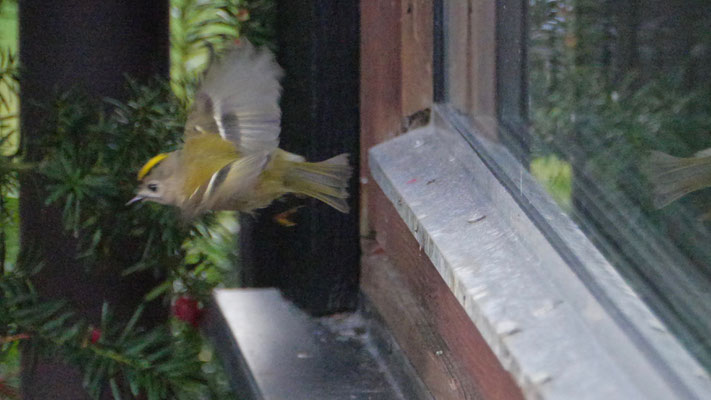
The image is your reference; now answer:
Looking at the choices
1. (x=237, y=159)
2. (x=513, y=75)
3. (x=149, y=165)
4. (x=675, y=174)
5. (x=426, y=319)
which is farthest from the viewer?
(x=237, y=159)

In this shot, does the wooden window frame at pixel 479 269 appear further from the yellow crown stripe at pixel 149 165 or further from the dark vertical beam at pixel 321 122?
the yellow crown stripe at pixel 149 165

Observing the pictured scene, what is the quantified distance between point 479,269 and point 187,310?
1002 mm

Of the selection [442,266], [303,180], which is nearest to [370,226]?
[303,180]

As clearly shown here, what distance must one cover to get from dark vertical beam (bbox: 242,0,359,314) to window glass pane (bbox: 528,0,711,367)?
0.62 m

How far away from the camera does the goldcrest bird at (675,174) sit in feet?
2.04

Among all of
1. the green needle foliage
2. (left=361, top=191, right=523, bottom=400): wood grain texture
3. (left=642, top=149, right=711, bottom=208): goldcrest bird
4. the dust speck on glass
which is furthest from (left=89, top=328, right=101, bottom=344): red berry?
(left=642, top=149, right=711, bottom=208): goldcrest bird

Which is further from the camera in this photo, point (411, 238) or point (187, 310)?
point (187, 310)

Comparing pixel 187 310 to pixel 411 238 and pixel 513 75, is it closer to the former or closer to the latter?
pixel 411 238

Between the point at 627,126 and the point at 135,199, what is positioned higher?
the point at 627,126

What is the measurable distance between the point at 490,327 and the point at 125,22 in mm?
1012

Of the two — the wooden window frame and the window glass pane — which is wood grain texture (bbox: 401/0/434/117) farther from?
the window glass pane

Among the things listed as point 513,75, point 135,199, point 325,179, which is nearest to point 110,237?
point 135,199

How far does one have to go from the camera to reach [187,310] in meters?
1.66

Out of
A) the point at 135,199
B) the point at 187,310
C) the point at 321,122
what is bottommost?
the point at 187,310
